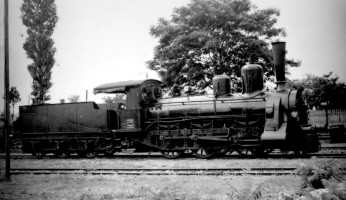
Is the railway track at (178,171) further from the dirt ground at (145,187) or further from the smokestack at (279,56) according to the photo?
the smokestack at (279,56)

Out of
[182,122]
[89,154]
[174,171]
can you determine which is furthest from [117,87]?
[174,171]

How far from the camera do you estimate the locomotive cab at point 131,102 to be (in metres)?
13.6

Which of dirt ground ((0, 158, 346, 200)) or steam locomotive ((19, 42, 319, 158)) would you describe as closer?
dirt ground ((0, 158, 346, 200))

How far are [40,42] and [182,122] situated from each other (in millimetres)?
8021

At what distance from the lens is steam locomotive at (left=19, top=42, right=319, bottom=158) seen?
1130 centimetres

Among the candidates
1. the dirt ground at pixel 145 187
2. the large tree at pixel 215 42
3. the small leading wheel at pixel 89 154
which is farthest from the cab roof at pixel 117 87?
the large tree at pixel 215 42

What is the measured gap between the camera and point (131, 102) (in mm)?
13750

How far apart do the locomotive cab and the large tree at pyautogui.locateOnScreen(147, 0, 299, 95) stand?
732 cm

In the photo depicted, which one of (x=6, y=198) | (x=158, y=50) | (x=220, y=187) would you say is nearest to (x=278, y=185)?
(x=220, y=187)

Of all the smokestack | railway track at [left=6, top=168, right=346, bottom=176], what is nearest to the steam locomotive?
the smokestack

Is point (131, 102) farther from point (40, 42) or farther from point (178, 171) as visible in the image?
point (40, 42)

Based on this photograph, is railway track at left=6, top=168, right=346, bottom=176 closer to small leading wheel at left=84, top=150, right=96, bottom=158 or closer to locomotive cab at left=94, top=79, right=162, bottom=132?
locomotive cab at left=94, top=79, right=162, bottom=132

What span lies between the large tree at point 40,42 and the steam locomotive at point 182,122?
1.24 meters

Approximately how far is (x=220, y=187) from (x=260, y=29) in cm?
1648
